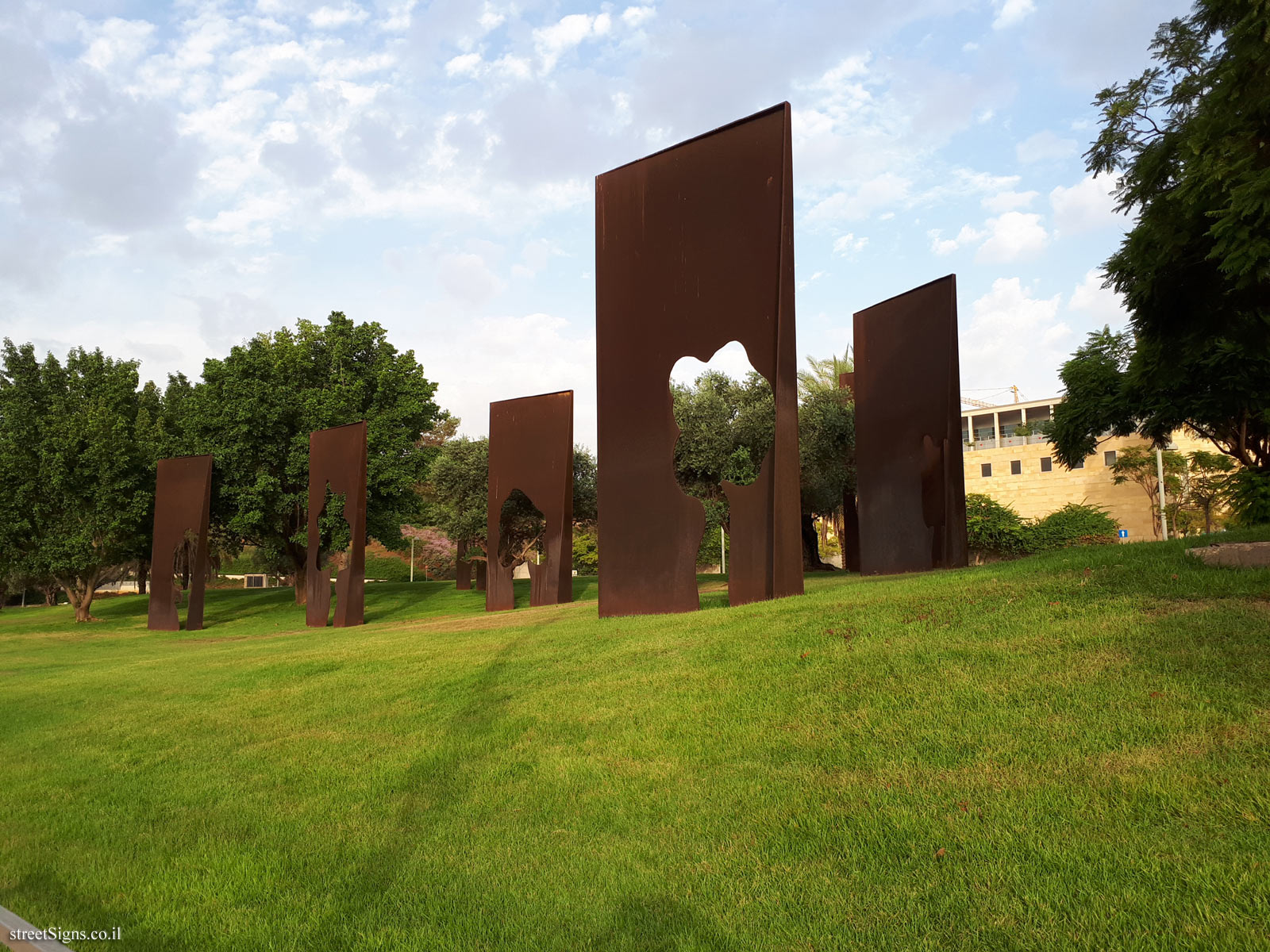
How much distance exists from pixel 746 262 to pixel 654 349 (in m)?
1.66

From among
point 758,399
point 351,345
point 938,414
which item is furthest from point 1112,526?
point 351,345

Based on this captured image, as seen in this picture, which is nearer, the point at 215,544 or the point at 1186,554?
the point at 1186,554

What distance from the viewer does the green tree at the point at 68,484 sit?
79.3 ft

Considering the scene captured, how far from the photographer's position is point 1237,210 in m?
7.66

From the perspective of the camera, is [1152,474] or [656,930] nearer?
[656,930]

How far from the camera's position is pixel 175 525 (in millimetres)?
21688

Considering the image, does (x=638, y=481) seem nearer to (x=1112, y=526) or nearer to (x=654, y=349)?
→ (x=654, y=349)

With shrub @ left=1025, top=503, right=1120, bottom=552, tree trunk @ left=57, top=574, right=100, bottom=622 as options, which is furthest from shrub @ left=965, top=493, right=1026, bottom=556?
tree trunk @ left=57, top=574, right=100, bottom=622

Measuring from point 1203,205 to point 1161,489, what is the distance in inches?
1288

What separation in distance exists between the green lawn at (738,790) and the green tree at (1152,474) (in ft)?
120

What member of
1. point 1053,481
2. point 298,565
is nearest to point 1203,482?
point 1053,481

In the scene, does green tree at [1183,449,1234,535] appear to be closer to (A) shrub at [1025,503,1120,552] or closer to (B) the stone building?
(B) the stone building

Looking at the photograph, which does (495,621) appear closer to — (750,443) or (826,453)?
(750,443)

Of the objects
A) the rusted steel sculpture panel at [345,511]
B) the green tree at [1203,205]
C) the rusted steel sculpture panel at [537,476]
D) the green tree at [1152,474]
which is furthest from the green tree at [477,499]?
the green tree at [1152,474]
